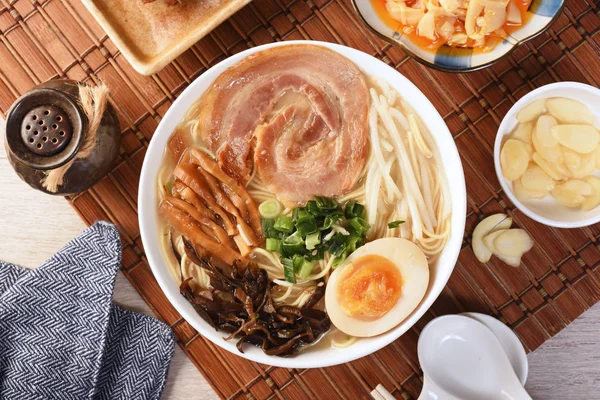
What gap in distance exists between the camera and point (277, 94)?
2398 mm

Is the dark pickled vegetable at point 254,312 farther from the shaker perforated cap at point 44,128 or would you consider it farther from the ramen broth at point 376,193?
the shaker perforated cap at point 44,128

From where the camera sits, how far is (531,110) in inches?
94.1

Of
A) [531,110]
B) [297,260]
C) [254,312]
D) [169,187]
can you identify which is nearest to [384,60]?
[531,110]

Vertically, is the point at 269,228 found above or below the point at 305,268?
above

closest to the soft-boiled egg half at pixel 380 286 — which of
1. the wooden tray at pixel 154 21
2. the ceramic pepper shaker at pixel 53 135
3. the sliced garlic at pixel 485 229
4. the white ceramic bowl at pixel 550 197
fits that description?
the sliced garlic at pixel 485 229

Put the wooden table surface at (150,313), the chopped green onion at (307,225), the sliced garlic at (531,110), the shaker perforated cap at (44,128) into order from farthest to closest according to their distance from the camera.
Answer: the wooden table surface at (150,313) → the sliced garlic at (531,110) → the chopped green onion at (307,225) → the shaker perforated cap at (44,128)

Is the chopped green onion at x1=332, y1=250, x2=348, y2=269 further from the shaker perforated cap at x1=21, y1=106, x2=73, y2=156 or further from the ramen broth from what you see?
the shaker perforated cap at x1=21, y1=106, x2=73, y2=156

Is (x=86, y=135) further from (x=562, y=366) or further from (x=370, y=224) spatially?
(x=562, y=366)

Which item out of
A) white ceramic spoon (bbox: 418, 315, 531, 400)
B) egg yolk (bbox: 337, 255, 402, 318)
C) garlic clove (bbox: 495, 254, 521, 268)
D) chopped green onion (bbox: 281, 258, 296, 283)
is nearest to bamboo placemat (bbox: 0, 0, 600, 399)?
garlic clove (bbox: 495, 254, 521, 268)

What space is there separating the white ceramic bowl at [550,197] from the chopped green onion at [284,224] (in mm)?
898

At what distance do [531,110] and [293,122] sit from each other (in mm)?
1031

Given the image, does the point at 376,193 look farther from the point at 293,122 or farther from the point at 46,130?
the point at 46,130

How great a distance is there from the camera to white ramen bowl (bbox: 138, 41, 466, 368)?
7.35ft

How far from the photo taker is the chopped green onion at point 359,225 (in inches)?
91.7
